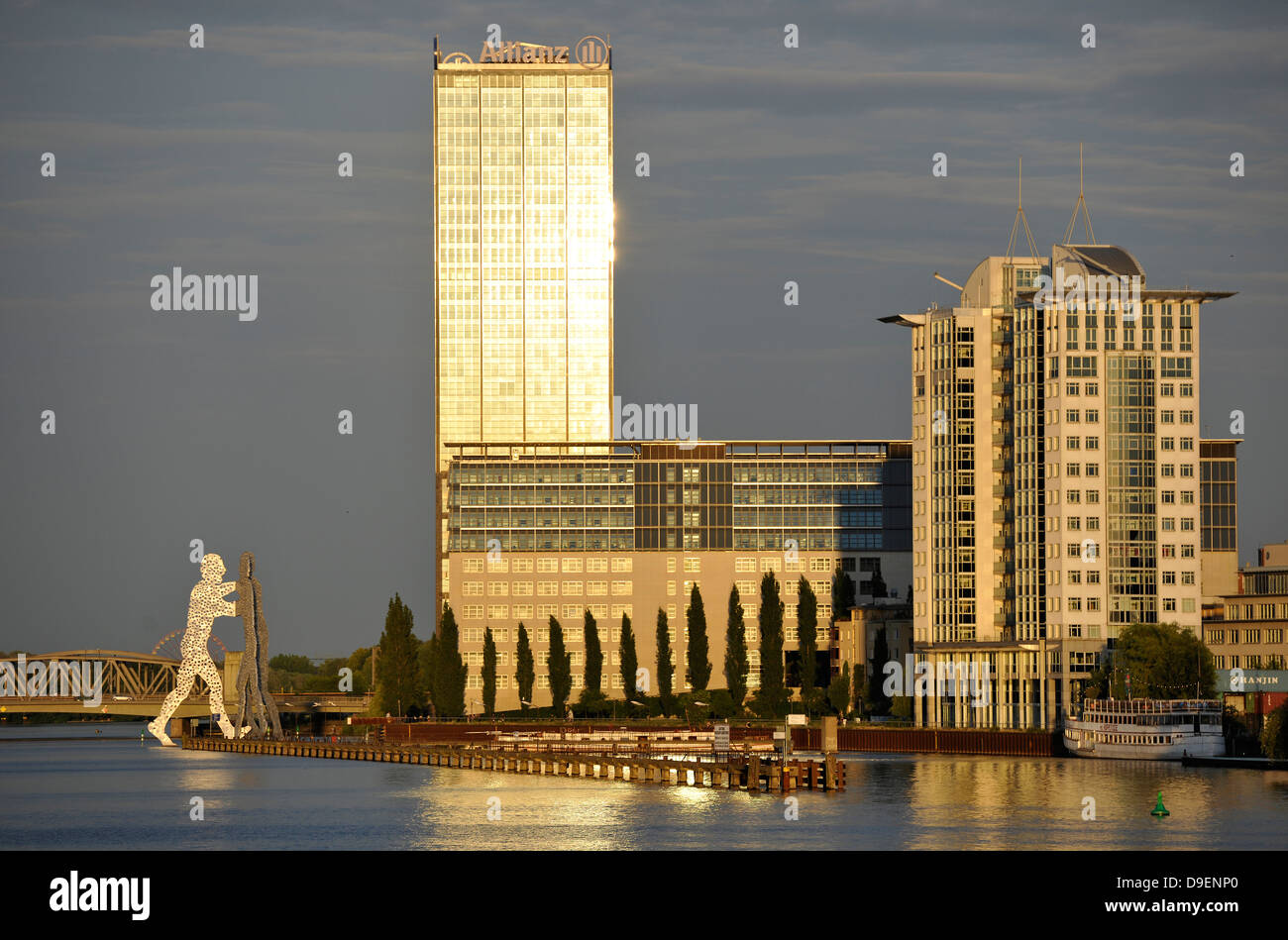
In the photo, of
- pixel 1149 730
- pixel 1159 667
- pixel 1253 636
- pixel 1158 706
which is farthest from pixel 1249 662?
pixel 1149 730

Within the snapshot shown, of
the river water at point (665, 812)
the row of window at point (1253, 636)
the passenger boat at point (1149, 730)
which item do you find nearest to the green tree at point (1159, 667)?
the passenger boat at point (1149, 730)

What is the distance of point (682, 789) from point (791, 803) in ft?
84.4

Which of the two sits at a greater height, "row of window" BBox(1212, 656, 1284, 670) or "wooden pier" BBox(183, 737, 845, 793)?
"row of window" BBox(1212, 656, 1284, 670)

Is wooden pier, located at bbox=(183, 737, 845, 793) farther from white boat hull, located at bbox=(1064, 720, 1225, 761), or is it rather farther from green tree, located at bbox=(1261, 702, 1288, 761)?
green tree, located at bbox=(1261, 702, 1288, 761)

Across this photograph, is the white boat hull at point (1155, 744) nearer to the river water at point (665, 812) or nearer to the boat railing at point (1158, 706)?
the river water at point (665, 812)

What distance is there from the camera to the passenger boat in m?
181

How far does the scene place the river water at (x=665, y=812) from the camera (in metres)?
113

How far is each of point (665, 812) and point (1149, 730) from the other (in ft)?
213

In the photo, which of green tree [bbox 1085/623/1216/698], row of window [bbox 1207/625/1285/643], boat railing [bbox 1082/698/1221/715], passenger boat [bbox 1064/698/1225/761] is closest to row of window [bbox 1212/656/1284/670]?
row of window [bbox 1207/625/1285/643]

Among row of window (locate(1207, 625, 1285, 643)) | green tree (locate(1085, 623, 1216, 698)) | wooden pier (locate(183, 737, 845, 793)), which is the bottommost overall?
wooden pier (locate(183, 737, 845, 793))

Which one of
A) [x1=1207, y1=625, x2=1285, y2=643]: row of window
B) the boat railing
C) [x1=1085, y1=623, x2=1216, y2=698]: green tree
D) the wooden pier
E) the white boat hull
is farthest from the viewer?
[x1=1207, y1=625, x2=1285, y2=643]: row of window

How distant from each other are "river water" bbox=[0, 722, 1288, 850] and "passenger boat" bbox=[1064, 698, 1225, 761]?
8.80 feet
